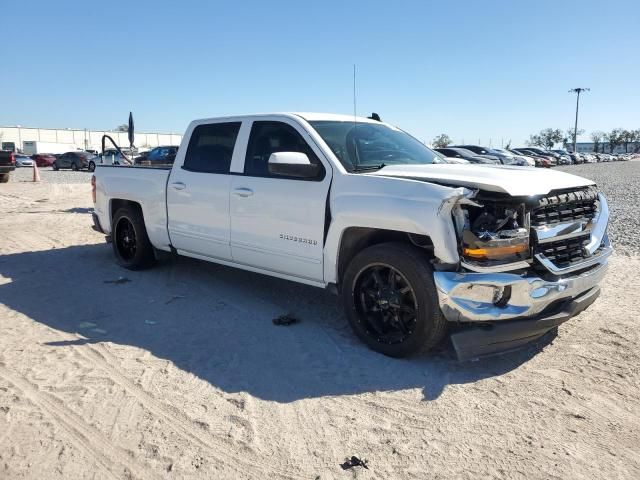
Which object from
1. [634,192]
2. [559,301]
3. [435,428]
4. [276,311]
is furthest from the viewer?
[634,192]

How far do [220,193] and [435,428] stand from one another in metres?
3.22

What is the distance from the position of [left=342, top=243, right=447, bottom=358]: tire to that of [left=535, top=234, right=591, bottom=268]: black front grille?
0.85 meters

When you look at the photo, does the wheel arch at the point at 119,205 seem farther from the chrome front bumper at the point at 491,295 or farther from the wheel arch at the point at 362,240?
the chrome front bumper at the point at 491,295

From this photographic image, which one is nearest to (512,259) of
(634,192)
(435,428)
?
(435,428)

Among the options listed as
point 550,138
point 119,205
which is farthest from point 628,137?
point 119,205

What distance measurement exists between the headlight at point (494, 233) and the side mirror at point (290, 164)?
1.34m

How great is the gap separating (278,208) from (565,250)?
239 centimetres

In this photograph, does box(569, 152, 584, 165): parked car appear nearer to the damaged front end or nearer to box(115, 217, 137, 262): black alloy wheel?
box(115, 217, 137, 262): black alloy wheel

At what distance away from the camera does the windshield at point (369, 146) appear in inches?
184

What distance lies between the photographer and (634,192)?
17.0m

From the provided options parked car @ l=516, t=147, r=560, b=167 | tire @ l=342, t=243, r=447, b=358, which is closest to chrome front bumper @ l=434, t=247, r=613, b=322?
tire @ l=342, t=243, r=447, b=358

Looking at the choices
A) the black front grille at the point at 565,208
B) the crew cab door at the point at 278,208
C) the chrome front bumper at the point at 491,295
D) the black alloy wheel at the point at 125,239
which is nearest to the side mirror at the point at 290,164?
the crew cab door at the point at 278,208

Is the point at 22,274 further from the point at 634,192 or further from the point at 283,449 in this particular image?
the point at 634,192

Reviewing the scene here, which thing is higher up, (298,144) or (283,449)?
(298,144)
